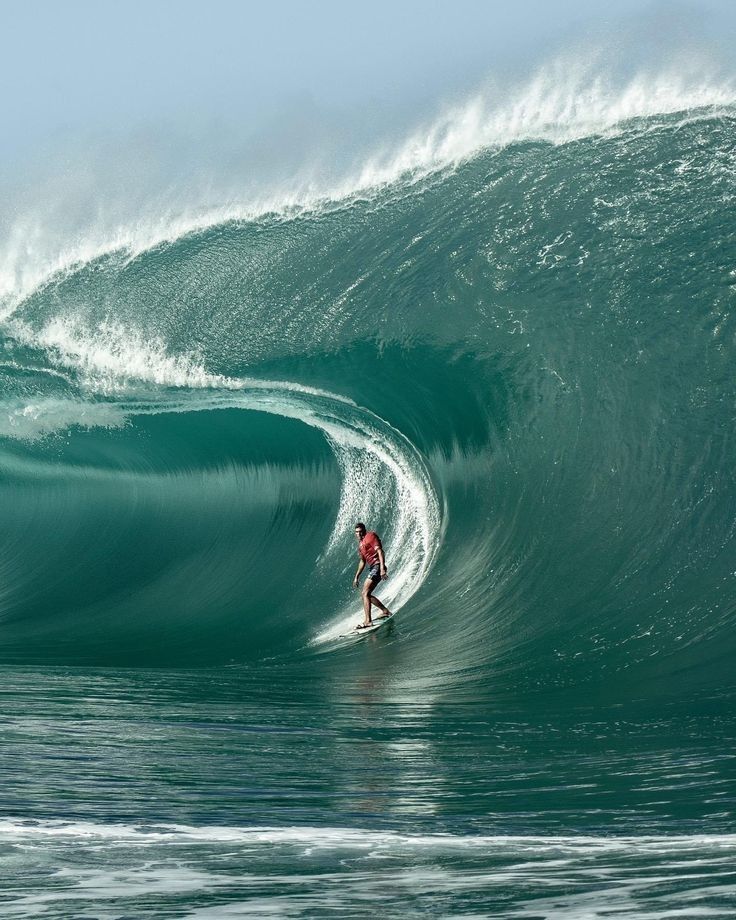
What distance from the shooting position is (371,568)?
8.37m

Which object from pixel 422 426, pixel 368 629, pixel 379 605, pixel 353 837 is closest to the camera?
pixel 353 837

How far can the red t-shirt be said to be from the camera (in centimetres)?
835

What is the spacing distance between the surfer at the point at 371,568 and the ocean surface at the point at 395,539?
24 cm

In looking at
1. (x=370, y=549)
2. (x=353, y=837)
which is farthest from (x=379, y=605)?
(x=353, y=837)

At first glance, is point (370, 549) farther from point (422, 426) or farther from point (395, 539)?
point (422, 426)

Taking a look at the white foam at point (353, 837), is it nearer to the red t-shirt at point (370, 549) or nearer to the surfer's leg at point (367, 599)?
the surfer's leg at point (367, 599)

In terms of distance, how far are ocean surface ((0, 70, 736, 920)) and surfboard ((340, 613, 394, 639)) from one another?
0.43ft

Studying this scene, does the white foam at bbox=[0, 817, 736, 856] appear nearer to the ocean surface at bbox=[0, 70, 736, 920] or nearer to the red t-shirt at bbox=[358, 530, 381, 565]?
the ocean surface at bbox=[0, 70, 736, 920]

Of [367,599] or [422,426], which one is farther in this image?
[422,426]

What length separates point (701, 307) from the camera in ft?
29.2

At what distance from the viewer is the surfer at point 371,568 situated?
27.1 ft

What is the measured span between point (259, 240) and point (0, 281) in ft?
11.9

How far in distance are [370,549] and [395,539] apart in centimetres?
115

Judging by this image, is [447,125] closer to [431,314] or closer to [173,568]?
[431,314]
